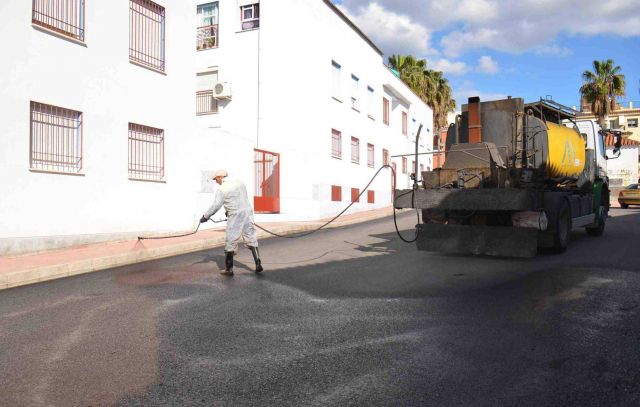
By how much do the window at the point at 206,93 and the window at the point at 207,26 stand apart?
3.62ft

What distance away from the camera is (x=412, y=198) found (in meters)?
9.34

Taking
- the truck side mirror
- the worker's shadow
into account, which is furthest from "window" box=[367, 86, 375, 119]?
the worker's shadow

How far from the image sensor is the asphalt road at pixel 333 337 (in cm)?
344

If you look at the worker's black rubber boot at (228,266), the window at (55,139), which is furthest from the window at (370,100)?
the worker's black rubber boot at (228,266)

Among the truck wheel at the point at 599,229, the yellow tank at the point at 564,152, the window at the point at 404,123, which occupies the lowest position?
the truck wheel at the point at 599,229

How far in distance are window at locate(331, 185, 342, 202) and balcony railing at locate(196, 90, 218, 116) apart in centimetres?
576

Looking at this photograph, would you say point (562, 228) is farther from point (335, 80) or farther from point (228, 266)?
Result: point (335, 80)

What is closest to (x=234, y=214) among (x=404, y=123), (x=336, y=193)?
(x=336, y=193)

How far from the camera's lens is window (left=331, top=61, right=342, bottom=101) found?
22.5 m

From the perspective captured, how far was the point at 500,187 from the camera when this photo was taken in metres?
8.89

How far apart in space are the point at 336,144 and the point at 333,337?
18799mm

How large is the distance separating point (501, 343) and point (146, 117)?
36.2 feet

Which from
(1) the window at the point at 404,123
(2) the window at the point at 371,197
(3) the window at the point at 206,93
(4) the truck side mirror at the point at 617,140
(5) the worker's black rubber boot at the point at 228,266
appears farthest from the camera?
(1) the window at the point at 404,123

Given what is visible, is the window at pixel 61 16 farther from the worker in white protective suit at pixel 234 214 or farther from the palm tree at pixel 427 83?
the palm tree at pixel 427 83
